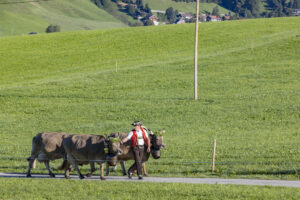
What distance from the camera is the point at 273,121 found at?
3362cm

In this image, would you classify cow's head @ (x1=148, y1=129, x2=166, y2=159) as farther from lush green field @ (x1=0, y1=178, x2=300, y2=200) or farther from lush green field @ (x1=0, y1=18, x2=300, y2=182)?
lush green field @ (x1=0, y1=178, x2=300, y2=200)

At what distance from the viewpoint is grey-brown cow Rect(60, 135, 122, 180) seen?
62.0ft

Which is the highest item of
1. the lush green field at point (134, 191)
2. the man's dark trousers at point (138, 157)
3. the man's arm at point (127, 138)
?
the man's arm at point (127, 138)

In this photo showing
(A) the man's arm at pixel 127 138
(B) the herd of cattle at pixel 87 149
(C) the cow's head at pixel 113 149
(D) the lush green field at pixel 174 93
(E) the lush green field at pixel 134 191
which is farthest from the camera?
(D) the lush green field at pixel 174 93

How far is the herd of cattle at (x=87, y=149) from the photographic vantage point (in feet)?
61.9

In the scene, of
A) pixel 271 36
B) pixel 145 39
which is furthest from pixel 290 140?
pixel 145 39

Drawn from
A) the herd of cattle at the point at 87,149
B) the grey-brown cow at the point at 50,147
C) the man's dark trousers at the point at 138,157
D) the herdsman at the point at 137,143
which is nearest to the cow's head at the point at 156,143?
the herd of cattle at the point at 87,149

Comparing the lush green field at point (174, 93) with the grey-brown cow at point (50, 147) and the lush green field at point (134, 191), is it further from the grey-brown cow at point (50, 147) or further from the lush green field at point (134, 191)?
the lush green field at point (134, 191)

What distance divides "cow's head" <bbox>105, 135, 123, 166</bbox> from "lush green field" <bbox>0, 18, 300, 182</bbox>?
2.79 meters

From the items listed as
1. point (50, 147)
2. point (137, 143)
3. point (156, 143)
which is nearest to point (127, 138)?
point (137, 143)

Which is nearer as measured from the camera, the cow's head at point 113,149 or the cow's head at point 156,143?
the cow's head at point 113,149

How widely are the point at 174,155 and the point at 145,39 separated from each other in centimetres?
4868

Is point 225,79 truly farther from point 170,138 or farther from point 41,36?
point 41,36

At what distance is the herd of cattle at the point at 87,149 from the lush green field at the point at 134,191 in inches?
61.5
